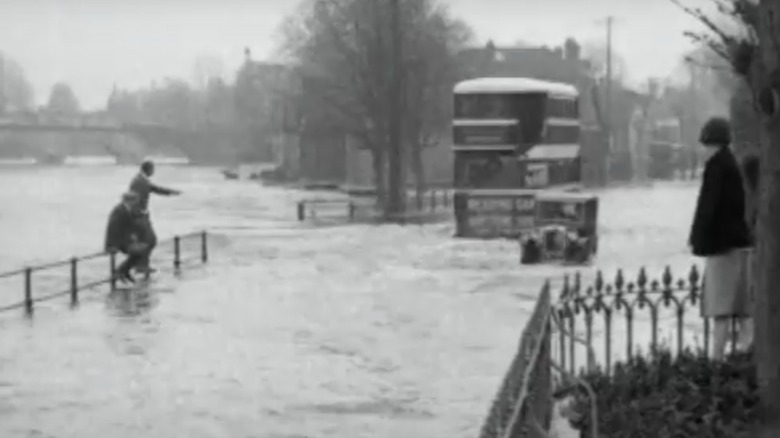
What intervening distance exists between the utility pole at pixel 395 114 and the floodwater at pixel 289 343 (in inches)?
520

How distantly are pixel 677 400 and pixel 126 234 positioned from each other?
17963mm

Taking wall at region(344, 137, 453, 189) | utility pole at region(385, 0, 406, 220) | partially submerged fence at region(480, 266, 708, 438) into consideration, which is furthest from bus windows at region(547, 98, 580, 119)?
wall at region(344, 137, 453, 189)

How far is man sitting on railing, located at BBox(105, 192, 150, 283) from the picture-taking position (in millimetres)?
23812

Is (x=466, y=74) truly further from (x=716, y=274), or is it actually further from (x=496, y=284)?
(x=716, y=274)

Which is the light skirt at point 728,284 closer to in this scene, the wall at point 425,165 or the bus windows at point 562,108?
the bus windows at point 562,108

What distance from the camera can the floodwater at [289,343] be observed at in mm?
11711

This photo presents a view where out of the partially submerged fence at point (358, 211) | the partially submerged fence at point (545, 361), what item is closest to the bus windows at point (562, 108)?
the partially submerged fence at point (358, 211)

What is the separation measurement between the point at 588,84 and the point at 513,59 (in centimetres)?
554

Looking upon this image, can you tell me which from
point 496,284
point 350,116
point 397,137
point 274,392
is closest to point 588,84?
point 350,116

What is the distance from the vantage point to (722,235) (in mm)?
9812

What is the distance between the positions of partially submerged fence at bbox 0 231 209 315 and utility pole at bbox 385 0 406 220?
585 inches

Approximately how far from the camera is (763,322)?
23.5ft

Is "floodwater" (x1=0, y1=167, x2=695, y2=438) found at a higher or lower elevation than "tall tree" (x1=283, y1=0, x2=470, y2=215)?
lower

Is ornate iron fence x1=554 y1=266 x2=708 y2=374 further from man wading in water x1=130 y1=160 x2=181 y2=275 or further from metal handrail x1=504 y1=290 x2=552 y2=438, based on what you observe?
man wading in water x1=130 y1=160 x2=181 y2=275
